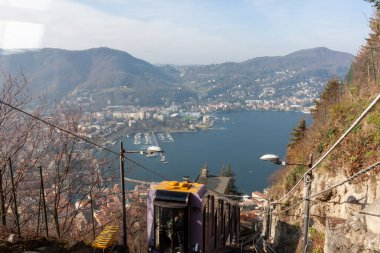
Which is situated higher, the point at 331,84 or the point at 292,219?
the point at 331,84

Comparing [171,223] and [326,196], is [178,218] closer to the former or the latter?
[171,223]

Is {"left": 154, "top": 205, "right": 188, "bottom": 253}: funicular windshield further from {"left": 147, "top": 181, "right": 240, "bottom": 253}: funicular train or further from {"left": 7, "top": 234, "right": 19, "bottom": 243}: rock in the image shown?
{"left": 7, "top": 234, "right": 19, "bottom": 243}: rock

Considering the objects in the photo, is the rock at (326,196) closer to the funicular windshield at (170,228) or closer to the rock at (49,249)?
the funicular windshield at (170,228)

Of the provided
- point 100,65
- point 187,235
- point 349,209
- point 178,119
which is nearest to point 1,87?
point 187,235

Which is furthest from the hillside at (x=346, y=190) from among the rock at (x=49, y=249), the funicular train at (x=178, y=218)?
the rock at (x=49, y=249)

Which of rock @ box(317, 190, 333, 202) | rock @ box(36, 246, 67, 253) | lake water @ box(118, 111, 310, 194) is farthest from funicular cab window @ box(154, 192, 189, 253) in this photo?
lake water @ box(118, 111, 310, 194)

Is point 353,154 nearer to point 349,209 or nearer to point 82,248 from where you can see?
point 349,209

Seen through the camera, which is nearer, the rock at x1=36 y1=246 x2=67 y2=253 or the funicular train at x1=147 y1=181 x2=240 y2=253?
the funicular train at x1=147 y1=181 x2=240 y2=253
